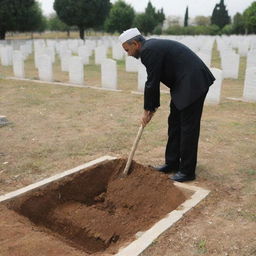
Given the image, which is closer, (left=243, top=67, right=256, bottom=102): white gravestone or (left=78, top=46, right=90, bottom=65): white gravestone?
(left=243, top=67, right=256, bottom=102): white gravestone

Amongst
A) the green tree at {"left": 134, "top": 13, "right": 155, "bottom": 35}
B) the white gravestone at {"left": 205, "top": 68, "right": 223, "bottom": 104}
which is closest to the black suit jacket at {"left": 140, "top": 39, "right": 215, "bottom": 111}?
the white gravestone at {"left": 205, "top": 68, "right": 223, "bottom": 104}

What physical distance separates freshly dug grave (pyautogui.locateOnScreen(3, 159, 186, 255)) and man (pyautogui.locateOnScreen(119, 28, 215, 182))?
61cm

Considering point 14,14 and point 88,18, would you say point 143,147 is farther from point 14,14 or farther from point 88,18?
point 88,18

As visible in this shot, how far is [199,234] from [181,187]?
0.87 metres

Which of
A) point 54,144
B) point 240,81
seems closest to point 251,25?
point 240,81

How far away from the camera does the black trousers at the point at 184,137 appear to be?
385cm

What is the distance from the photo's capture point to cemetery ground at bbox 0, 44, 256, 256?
3.08m

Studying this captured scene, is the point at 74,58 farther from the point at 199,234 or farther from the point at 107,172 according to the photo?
the point at 199,234

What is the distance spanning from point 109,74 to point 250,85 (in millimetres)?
3913

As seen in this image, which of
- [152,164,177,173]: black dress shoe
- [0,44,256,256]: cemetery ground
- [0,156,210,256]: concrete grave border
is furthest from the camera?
[152,164,177,173]: black dress shoe

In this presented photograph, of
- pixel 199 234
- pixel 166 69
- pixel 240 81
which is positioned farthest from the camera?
pixel 240 81

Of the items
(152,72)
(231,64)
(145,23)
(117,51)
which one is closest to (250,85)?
(231,64)

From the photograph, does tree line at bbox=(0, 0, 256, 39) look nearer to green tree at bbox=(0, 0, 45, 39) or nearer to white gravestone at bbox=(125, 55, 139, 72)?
green tree at bbox=(0, 0, 45, 39)

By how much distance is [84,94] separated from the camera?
31.2 ft
